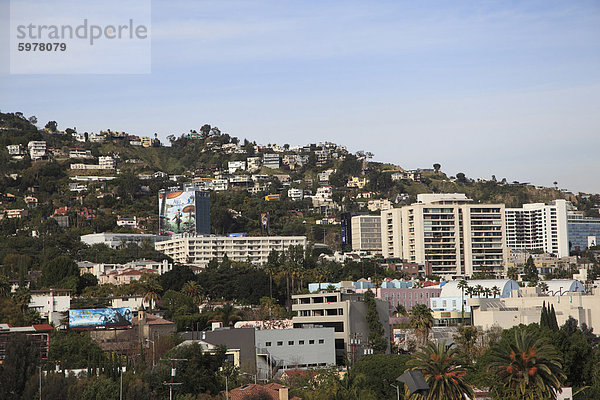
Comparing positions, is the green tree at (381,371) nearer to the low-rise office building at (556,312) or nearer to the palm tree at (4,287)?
the low-rise office building at (556,312)

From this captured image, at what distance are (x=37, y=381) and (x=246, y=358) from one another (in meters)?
31.8

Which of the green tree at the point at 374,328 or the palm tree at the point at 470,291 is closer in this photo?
the green tree at the point at 374,328

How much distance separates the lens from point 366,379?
258ft

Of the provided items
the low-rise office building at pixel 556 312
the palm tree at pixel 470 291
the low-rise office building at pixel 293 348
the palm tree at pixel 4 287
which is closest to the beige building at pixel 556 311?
the low-rise office building at pixel 556 312

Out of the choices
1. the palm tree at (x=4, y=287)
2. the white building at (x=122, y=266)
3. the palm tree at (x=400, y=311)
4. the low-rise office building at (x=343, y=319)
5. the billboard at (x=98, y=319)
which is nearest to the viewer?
the low-rise office building at (x=343, y=319)

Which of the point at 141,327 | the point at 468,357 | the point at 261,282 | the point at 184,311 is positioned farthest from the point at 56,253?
the point at 468,357

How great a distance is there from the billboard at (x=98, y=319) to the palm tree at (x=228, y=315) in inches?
601

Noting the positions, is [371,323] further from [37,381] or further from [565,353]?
[37,381]

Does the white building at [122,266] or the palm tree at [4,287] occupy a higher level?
the white building at [122,266]

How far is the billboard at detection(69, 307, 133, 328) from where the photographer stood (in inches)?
A: 4235

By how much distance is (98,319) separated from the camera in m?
108

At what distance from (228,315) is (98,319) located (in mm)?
20299

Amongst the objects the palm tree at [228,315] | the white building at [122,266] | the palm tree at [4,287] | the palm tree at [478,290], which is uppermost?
the white building at [122,266]

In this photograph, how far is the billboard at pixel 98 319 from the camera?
107562 mm
